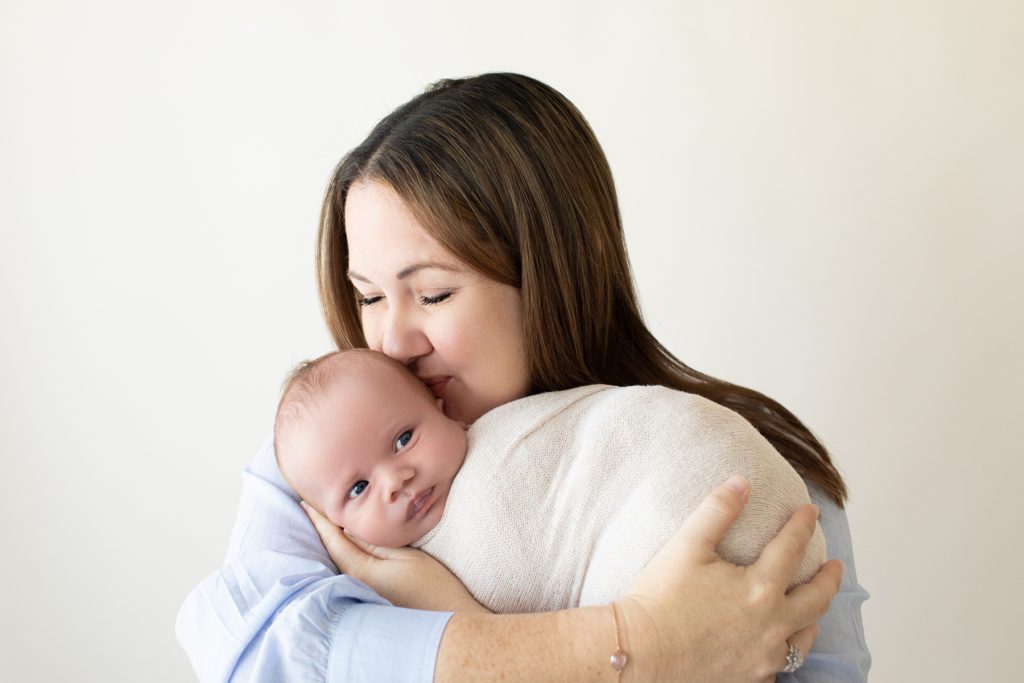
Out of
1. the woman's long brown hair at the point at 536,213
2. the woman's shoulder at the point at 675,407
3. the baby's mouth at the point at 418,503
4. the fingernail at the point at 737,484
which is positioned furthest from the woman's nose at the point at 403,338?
the fingernail at the point at 737,484

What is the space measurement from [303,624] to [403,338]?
0.50 m

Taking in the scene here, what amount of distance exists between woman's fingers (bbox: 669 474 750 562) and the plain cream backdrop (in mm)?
1299

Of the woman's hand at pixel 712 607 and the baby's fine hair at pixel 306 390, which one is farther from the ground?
the baby's fine hair at pixel 306 390

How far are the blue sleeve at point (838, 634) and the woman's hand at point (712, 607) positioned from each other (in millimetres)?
154

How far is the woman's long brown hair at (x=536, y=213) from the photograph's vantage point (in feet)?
5.15

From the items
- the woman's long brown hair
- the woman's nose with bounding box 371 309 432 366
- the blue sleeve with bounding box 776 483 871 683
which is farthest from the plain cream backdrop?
the woman's nose with bounding box 371 309 432 366

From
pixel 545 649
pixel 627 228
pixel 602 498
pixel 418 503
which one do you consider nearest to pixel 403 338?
pixel 418 503

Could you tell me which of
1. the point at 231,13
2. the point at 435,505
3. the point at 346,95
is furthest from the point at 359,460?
the point at 231,13

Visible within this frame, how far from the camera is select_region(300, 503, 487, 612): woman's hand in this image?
1.30 metres

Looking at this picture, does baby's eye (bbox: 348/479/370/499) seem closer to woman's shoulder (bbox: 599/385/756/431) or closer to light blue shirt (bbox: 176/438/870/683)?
light blue shirt (bbox: 176/438/870/683)

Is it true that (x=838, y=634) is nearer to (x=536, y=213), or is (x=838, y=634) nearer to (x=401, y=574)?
(x=401, y=574)

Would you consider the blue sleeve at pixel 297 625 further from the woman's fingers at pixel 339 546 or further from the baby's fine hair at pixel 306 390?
the baby's fine hair at pixel 306 390

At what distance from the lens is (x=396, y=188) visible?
1.58 metres

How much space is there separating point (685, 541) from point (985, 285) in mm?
1491
